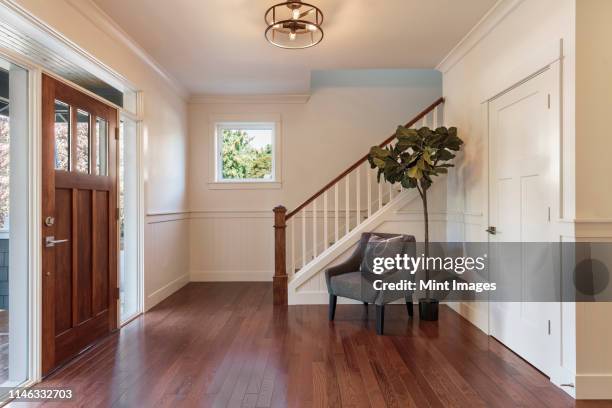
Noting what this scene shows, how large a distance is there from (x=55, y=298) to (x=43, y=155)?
1023 mm

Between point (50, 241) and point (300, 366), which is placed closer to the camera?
point (50, 241)

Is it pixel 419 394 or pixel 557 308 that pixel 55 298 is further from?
pixel 557 308

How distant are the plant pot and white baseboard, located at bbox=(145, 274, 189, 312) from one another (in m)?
2.96

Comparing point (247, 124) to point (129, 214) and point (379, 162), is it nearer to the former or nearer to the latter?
point (129, 214)

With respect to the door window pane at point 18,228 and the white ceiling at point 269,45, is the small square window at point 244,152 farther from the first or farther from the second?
the door window pane at point 18,228

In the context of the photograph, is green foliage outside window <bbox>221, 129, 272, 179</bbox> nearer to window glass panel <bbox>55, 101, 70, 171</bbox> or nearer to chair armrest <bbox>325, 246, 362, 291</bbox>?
chair armrest <bbox>325, 246, 362, 291</bbox>

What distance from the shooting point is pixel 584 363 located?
2.21 metres

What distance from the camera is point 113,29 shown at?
321cm

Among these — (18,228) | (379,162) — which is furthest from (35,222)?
(379,162)

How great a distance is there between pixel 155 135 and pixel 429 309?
359 cm

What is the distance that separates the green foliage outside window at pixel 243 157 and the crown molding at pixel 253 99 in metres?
0.46

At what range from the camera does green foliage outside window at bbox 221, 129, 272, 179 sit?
5598 mm

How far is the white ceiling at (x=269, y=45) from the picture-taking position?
117 inches

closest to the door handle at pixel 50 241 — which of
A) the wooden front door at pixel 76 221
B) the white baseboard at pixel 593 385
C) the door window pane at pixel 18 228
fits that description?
the wooden front door at pixel 76 221
